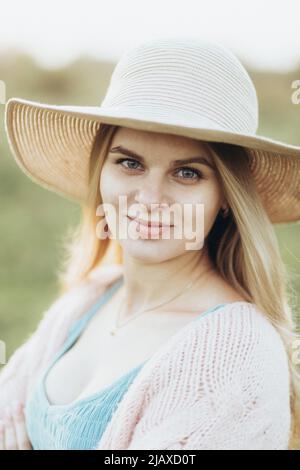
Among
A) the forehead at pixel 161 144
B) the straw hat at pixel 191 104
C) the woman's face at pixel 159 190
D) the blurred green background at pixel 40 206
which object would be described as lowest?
the blurred green background at pixel 40 206

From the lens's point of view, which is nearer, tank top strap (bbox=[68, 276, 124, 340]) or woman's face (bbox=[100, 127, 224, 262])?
woman's face (bbox=[100, 127, 224, 262])

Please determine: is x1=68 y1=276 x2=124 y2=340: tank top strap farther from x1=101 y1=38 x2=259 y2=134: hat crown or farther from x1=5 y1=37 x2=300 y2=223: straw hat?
x1=101 y1=38 x2=259 y2=134: hat crown

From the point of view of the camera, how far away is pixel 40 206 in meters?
6.22

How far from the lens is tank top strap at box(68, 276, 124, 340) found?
212 centimetres

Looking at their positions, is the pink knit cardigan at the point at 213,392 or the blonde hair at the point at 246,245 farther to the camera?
the blonde hair at the point at 246,245

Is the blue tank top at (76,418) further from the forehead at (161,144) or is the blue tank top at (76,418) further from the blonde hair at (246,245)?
the forehead at (161,144)

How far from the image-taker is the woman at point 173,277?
1.54 meters

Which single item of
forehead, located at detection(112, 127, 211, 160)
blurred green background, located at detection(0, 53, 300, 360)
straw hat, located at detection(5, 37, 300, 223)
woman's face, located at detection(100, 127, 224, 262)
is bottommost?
blurred green background, located at detection(0, 53, 300, 360)

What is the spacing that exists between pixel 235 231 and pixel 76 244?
0.67 meters

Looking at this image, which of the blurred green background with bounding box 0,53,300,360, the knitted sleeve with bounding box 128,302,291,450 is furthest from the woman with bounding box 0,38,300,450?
the blurred green background with bounding box 0,53,300,360

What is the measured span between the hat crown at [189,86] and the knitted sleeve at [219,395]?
49 centimetres

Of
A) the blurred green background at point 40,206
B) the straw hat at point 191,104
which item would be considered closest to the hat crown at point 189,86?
the straw hat at point 191,104

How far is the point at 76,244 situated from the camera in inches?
93.7

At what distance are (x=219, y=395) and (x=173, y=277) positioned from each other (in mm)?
482
